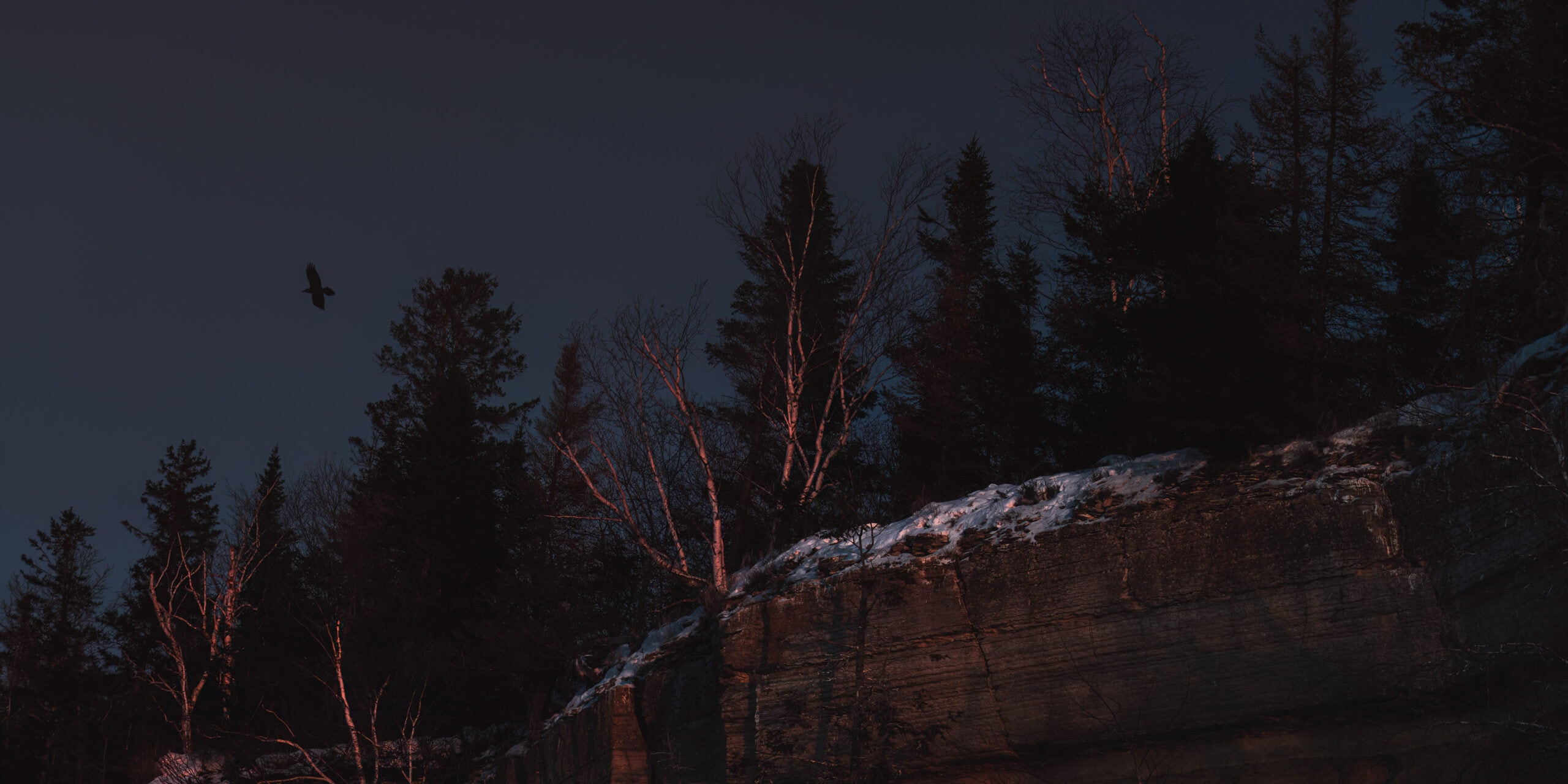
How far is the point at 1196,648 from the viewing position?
1241cm

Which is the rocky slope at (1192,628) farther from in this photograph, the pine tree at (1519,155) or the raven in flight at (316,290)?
the raven in flight at (316,290)

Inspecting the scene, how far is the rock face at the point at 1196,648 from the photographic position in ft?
35.9

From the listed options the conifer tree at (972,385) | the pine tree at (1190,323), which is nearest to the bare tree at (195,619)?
the conifer tree at (972,385)

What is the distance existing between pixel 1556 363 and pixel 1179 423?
13.9 feet

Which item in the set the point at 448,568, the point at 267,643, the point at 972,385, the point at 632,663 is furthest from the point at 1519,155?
the point at 267,643

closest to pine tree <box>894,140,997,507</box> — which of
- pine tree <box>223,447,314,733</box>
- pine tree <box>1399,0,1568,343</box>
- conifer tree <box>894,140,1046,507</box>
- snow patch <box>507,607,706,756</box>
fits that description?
conifer tree <box>894,140,1046,507</box>

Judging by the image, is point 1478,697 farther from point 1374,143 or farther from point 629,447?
point 629,447

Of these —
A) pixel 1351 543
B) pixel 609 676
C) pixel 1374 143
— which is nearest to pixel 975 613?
pixel 1351 543

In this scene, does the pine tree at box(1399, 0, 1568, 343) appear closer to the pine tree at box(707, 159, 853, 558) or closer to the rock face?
the rock face

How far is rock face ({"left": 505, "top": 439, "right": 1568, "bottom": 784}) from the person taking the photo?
11.0m

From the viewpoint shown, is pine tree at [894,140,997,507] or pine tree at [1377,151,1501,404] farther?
pine tree at [894,140,997,507]

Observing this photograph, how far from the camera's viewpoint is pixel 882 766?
1359 centimetres

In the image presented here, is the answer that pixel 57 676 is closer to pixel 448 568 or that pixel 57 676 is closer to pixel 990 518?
pixel 448 568

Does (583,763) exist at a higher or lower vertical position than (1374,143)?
lower
